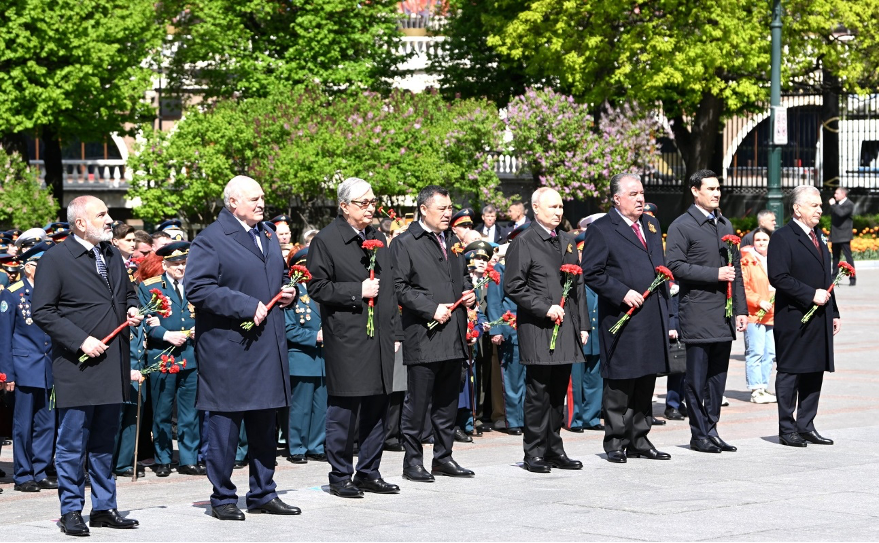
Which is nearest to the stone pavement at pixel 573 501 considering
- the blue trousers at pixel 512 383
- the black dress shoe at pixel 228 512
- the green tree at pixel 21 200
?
the black dress shoe at pixel 228 512

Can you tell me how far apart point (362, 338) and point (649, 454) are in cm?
287

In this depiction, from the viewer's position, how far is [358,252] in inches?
395

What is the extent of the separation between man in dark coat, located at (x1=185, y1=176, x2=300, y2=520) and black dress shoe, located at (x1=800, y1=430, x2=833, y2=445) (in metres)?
4.98

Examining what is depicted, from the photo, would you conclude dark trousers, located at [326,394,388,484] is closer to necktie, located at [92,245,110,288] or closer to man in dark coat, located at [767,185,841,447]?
necktie, located at [92,245,110,288]

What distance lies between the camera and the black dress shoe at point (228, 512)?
895cm

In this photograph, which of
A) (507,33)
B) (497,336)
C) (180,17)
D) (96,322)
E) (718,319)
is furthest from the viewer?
(180,17)

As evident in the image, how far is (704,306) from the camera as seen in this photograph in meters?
12.0

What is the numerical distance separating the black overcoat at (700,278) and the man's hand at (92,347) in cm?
486

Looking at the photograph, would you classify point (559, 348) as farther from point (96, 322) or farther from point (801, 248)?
point (96, 322)

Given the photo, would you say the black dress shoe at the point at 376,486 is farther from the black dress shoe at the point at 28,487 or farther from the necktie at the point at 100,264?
the black dress shoe at the point at 28,487

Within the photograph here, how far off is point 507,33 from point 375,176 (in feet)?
19.2

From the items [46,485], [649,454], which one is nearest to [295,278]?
[46,485]

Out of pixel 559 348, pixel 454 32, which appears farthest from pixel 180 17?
pixel 559 348

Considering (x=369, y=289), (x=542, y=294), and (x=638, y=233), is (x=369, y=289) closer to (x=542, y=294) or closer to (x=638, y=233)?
(x=542, y=294)
